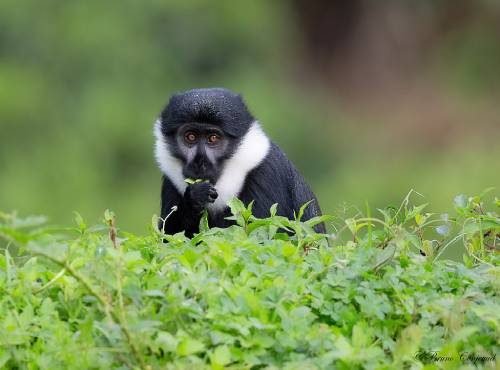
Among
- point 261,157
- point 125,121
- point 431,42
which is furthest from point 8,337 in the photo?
point 431,42

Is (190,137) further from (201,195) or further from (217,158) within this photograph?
(201,195)


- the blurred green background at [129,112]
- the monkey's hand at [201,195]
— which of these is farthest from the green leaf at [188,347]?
the blurred green background at [129,112]

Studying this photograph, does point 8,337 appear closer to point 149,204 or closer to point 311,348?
point 311,348

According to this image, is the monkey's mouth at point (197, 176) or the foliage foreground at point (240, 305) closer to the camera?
the foliage foreground at point (240, 305)

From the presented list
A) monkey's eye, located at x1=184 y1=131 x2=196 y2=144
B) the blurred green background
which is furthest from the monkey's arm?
the blurred green background

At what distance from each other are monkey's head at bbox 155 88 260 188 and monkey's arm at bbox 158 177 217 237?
122 millimetres

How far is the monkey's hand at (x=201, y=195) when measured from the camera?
6871 millimetres

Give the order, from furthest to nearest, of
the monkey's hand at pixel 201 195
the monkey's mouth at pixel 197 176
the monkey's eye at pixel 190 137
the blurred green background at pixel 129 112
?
1. the blurred green background at pixel 129 112
2. the monkey's eye at pixel 190 137
3. the monkey's mouth at pixel 197 176
4. the monkey's hand at pixel 201 195

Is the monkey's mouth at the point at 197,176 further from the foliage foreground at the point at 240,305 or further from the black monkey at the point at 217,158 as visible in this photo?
the foliage foreground at the point at 240,305

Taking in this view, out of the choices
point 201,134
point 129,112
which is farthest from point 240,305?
point 129,112

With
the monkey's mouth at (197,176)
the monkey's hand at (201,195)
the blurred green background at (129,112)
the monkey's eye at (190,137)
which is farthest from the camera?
the blurred green background at (129,112)

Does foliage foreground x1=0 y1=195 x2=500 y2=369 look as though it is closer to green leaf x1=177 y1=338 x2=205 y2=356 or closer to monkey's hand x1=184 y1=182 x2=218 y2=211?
green leaf x1=177 y1=338 x2=205 y2=356

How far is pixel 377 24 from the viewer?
1017 inches

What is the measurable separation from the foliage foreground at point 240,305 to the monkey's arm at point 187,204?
2.03 m
